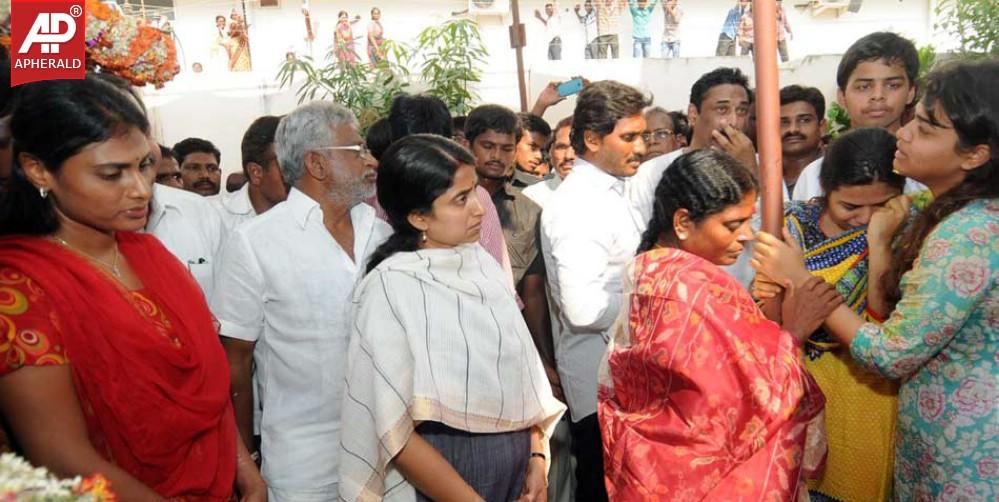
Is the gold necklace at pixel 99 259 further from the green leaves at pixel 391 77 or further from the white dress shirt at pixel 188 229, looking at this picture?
the green leaves at pixel 391 77

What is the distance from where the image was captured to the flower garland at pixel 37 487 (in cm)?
107

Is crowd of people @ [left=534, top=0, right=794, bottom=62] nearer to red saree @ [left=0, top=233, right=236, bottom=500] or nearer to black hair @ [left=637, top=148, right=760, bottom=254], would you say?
black hair @ [left=637, top=148, right=760, bottom=254]

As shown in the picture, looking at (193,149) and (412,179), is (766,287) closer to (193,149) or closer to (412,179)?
(412,179)

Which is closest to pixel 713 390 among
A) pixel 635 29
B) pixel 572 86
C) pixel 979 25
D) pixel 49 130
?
pixel 49 130

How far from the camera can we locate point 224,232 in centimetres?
343

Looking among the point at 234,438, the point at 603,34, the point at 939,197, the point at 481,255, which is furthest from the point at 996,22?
the point at 234,438

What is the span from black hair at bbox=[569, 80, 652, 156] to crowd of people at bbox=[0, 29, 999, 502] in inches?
35.2

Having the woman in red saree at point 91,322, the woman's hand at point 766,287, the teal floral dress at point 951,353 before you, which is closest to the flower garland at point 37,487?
the woman in red saree at point 91,322

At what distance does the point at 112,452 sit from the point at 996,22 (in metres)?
10.3

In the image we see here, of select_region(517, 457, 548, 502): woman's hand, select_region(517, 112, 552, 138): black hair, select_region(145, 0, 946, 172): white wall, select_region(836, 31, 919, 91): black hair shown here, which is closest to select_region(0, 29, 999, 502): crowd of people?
select_region(517, 457, 548, 502): woman's hand

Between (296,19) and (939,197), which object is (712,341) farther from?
(296,19)

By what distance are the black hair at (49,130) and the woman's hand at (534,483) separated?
4.58 feet

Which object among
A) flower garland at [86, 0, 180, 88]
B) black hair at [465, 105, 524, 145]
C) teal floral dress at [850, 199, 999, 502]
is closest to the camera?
teal floral dress at [850, 199, 999, 502]

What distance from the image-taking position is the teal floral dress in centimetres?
199
